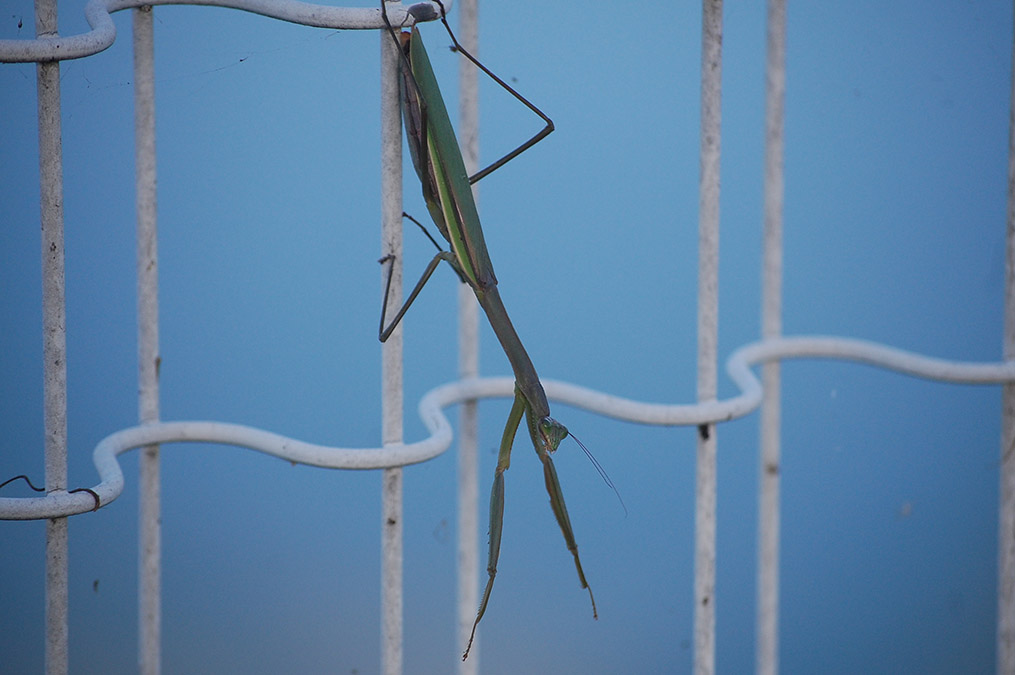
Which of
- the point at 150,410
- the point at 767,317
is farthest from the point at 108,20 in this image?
the point at 767,317

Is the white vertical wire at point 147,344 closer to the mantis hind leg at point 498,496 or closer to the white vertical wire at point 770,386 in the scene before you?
the mantis hind leg at point 498,496

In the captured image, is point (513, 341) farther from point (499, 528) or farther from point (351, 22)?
point (351, 22)

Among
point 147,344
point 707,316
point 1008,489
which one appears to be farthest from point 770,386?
point 147,344

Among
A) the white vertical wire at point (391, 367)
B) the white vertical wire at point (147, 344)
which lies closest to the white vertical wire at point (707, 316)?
the white vertical wire at point (391, 367)

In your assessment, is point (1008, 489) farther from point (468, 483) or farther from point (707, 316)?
point (468, 483)

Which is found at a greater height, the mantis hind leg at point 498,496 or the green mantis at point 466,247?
the green mantis at point 466,247

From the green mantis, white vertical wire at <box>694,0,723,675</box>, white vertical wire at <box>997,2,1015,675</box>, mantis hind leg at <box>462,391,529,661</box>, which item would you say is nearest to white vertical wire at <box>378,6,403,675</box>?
the green mantis
